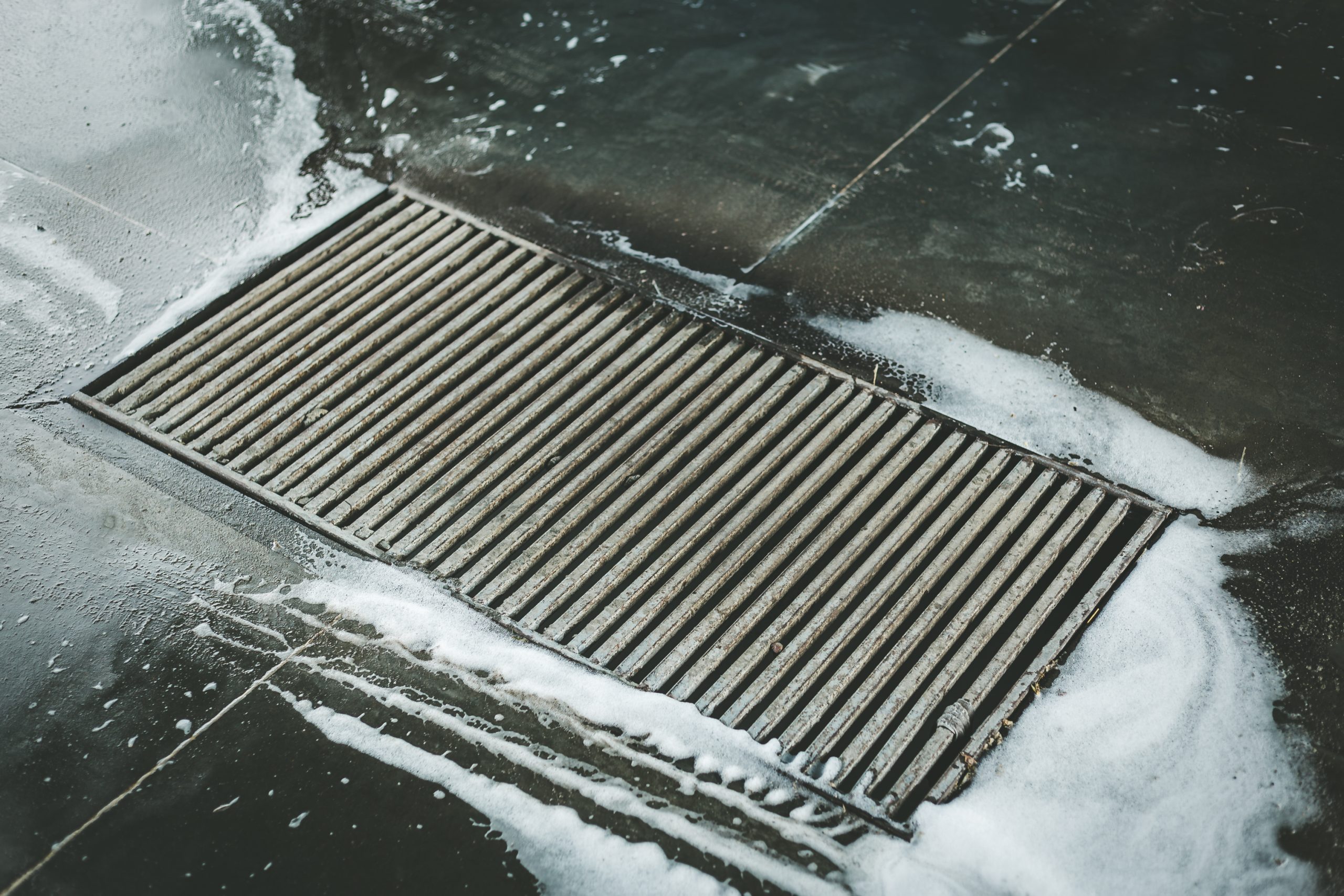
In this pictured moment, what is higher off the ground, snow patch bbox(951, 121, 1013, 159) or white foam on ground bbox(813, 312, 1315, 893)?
snow patch bbox(951, 121, 1013, 159)

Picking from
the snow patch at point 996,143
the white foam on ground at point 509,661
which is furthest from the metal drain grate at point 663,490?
the snow patch at point 996,143

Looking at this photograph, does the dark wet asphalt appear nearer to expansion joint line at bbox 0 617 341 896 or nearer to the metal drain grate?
expansion joint line at bbox 0 617 341 896

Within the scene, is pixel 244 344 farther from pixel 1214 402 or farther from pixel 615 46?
pixel 1214 402

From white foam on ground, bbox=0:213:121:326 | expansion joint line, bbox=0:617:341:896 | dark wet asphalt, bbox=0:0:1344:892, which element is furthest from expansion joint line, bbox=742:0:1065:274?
white foam on ground, bbox=0:213:121:326

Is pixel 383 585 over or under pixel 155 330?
under

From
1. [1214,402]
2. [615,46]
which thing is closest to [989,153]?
[1214,402]

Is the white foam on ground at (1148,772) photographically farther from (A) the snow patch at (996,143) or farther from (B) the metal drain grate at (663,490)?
(A) the snow patch at (996,143)

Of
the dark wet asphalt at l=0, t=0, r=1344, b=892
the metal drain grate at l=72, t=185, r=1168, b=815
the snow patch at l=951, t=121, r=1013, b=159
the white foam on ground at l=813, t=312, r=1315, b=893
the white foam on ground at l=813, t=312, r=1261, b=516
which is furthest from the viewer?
the snow patch at l=951, t=121, r=1013, b=159

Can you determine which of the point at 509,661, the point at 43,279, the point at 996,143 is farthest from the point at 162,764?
the point at 996,143
